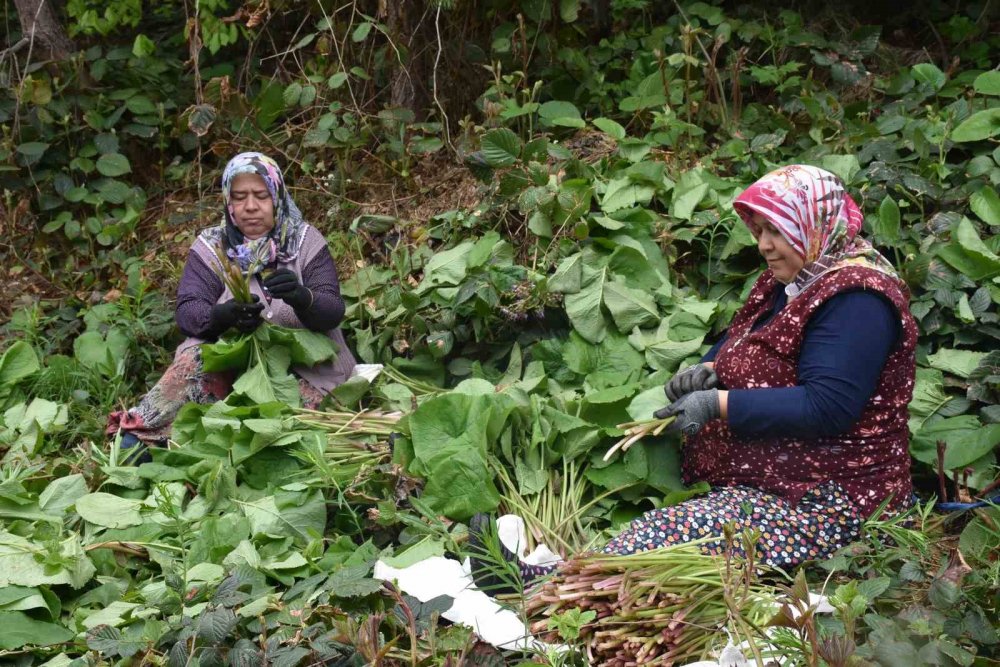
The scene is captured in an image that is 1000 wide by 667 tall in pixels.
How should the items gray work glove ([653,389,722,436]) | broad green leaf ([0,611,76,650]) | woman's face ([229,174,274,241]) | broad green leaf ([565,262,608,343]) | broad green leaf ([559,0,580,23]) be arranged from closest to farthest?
broad green leaf ([0,611,76,650]) < gray work glove ([653,389,722,436]) < broad green leaf ([565,262,608,343]) < woman's face ([229,174,274,241]) < broad green leaf ([559,0,580,23])

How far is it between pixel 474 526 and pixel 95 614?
925mm

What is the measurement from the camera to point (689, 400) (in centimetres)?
263

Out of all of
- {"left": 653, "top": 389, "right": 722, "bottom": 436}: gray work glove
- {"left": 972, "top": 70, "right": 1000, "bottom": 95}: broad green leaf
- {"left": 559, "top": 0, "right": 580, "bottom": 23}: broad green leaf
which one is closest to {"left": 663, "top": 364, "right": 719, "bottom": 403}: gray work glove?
{"left": 653, "top": 389, "right": 722, "bottom": 436}: gray work glove

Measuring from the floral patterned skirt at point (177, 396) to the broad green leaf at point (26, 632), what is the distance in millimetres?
1081

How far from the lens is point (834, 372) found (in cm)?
247

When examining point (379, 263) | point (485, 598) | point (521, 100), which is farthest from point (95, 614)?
point (521, 100)

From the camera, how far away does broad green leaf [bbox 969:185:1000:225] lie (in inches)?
139

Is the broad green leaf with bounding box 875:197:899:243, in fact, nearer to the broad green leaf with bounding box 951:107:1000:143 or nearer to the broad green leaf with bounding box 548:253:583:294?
the broad green leaf with bounding box 951:107:1000:143

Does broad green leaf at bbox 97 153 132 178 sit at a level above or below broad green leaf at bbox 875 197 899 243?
above

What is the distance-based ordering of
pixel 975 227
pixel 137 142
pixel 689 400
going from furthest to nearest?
pixel 137 142
pixel 975 227
pixel 689 400

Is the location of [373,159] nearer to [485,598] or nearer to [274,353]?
[274,353]

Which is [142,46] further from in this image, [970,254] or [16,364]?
[970,254]

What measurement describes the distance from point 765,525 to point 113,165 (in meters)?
3.96

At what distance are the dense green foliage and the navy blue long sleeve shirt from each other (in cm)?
30
